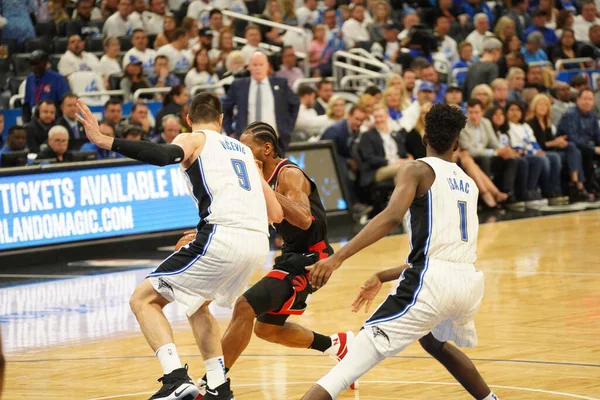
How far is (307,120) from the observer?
17.5m

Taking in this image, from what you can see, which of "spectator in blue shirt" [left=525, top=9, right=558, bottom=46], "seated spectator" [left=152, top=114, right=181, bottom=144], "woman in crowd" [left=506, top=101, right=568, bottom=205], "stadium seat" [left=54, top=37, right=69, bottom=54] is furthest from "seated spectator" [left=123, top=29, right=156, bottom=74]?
"spectator in blue shirt" [left=525, top=9, right=558, bottom=46]

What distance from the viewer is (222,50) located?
1875 centimetres

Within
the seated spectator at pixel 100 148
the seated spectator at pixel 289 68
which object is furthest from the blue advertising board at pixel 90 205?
the seated spectator at pixel 289 68

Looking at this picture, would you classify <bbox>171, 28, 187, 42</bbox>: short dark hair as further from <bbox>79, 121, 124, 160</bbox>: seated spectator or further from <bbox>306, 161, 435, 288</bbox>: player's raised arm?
<bbox>306, 161, 435, 288</bbox>: player's raised arm

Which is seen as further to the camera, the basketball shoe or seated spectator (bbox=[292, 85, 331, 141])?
seated spectator (bbox=[292, 85, 331, 141])

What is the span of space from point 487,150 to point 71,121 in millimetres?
6320

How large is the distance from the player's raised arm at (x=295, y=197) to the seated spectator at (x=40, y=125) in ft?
26.3

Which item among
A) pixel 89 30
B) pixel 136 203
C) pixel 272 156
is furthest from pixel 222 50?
pixel 272 156

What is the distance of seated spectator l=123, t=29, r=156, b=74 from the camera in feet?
58.1

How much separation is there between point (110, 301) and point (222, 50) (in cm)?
832

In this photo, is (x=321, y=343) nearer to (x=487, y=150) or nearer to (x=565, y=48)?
(x=487, y=150)

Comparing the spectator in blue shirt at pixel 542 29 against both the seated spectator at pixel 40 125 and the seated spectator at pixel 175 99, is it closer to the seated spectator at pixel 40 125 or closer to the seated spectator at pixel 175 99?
the seated spectator at pixel 175 99

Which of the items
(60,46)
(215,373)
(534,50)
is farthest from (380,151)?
(215,373)

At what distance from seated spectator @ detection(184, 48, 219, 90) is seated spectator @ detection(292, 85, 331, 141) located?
1318 millimetres
